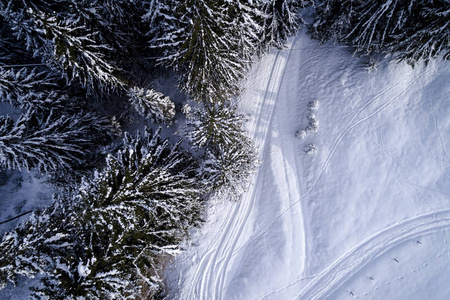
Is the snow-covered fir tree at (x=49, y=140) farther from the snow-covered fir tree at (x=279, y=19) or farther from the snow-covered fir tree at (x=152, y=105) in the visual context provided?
the snow-covered fir tree at (x=279, y=19)

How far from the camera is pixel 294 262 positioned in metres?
11.5

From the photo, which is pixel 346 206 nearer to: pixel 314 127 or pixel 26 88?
pixel 314 127

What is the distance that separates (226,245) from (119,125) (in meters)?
10.2

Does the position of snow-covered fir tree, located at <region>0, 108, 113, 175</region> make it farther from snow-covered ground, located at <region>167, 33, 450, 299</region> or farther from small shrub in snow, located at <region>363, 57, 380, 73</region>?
small shrub in snow, located at <region>363, 57, 380, 73</region>

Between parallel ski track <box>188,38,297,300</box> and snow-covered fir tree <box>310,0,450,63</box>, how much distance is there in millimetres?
5762

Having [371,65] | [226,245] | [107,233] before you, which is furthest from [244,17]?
[226,245]

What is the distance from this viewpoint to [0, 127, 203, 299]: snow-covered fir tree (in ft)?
24.7

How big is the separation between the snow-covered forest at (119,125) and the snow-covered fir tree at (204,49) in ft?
0.19

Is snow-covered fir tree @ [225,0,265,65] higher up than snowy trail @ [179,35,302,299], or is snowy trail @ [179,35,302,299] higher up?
snow-covered fir tree @ [225,0,265,65]

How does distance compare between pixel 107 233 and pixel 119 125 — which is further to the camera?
pixel 119 125

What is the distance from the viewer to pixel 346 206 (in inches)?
461

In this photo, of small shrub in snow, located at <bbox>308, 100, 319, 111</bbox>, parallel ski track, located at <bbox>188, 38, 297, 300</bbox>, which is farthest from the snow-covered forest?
parallel ski track, located at <bbox>188, 38, 297, 300</bbox>

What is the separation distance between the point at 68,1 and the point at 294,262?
1699 cm

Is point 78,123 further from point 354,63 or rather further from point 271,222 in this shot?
point 354,63
